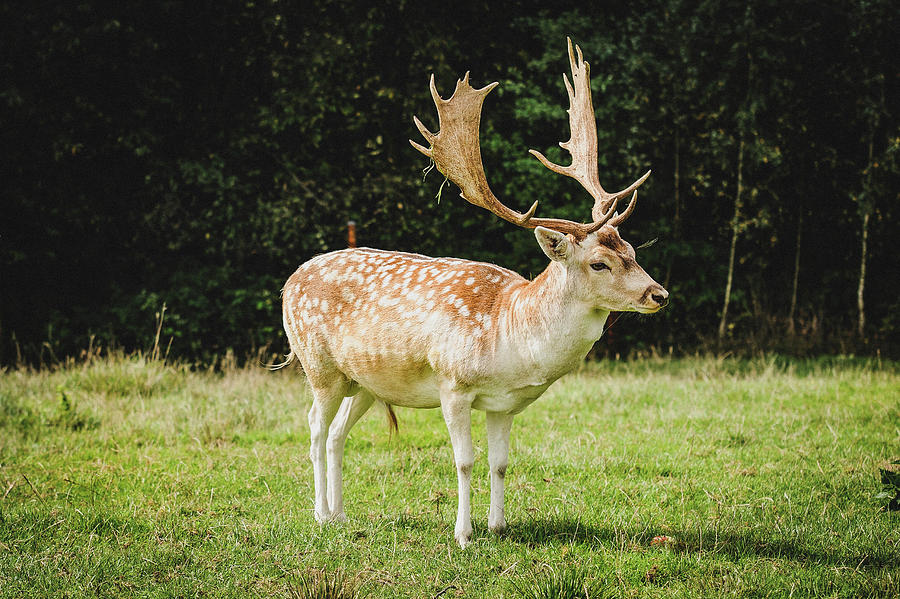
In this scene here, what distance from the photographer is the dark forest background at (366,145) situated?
38.6 ft

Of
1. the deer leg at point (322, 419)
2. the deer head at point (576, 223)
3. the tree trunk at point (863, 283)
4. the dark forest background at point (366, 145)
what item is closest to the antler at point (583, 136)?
the deer head at point (576, 223)

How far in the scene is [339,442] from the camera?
4812mm

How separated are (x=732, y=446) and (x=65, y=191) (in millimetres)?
→ 9955

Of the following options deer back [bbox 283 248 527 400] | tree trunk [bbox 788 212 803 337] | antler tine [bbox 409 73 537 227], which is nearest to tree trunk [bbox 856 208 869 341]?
tree trunk [bbox 788 212 803 337]

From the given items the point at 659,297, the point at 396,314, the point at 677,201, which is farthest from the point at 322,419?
the point at 677,201

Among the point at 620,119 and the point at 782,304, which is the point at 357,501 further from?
the point at 782,304

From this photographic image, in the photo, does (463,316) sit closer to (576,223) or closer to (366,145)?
(576,223)

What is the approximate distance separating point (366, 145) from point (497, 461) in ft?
27.8

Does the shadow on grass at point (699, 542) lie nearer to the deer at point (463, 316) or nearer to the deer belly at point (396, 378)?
the deer at point (463, 316)

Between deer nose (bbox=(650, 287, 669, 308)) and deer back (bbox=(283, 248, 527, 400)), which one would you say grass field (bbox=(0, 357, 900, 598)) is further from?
deer nose (bbox=(650, 287, 669, 308))

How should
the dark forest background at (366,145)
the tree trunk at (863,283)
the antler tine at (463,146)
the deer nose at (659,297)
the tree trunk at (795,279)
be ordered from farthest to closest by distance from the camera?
the tree trunk at (795,279) < the tree trunk at (863,283) < the dark forest background at (366,145) < the antler tine at (463,146) < the deer nose at (659,297)

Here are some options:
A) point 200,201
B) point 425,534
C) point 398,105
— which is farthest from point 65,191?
point 425,534

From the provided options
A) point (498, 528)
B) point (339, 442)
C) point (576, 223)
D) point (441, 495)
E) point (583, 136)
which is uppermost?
point (583, 136)

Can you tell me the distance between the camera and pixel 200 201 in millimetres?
12641
